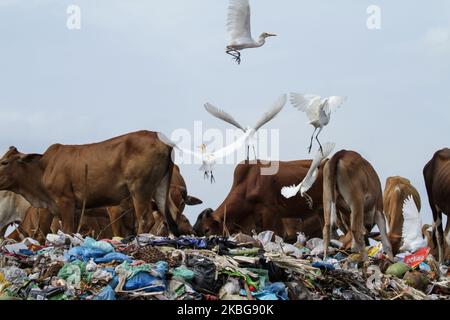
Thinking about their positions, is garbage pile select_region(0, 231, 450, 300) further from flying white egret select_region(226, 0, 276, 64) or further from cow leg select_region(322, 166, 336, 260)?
flying white egret select_region(226, 0, 276, 64)

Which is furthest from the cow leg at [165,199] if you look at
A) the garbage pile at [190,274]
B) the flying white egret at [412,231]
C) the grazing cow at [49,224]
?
the flying white egret at [412,231]

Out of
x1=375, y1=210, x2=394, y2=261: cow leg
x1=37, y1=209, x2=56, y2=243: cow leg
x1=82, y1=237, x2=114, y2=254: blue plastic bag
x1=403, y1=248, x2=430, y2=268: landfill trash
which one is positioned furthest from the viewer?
x1=37, y1=209, x2=56, y2=243: cow leg

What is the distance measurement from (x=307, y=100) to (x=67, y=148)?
3.91 m

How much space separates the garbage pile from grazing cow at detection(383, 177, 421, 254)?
4.33 metres

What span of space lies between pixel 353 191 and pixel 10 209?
21.8 feet

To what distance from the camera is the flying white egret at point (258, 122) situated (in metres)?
12.4

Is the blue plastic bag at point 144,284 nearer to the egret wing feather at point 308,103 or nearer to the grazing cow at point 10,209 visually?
the egret wing feather at point 308,103

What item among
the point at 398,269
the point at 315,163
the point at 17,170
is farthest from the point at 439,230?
the point at 17,170

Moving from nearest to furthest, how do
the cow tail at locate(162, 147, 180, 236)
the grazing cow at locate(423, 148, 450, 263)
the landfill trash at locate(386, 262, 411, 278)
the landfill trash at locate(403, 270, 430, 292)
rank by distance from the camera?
1. the landfill trash at locate(403, 270, 430, 292)
2. the landfill trash at locate(386, 262, 411, 278)
3. the cow tail at locate(162, 147, 180, 236)
4. the grazing cow at locate(423, 148, 450, 263)

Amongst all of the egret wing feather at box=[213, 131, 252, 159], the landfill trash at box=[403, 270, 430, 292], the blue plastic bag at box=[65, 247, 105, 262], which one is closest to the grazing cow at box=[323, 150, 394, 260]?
the egret wing feather at box=[213, 131, 252, 159]

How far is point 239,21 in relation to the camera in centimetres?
1230

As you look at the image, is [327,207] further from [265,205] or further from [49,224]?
[49,224]

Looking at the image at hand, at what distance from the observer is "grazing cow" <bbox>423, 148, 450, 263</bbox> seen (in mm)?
15402

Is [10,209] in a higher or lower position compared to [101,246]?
lower
